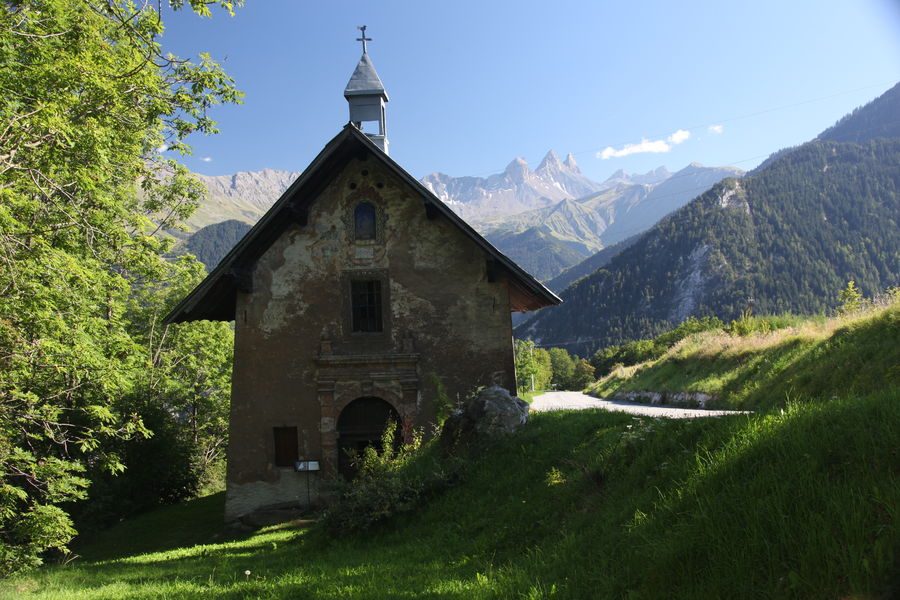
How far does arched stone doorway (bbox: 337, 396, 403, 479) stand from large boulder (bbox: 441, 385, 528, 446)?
3900mm

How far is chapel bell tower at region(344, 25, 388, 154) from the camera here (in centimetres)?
1894

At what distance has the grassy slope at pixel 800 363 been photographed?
10773 millimetres

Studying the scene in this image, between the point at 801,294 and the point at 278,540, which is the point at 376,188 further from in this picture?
the point at 801,294

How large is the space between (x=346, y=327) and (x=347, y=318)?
24 centimetres

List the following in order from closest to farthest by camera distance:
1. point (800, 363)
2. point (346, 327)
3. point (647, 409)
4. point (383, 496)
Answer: point (383, 496) < point (800, 363) < point (346, 327) < point (647, 409)

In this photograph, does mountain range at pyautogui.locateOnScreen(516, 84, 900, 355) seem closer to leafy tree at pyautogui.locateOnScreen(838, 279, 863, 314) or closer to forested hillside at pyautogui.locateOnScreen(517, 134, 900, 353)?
forested hillside at pyautogui.locateOnScreen(517, 134, 900, 353)

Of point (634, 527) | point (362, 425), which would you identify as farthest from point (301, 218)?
point (634, 527)

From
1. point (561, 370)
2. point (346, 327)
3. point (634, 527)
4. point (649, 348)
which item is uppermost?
point (346, 327)

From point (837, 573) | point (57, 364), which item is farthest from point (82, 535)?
point (837, 573)

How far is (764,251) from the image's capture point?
138 m

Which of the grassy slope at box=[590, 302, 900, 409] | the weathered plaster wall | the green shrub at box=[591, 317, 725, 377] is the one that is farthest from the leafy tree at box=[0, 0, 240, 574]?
the green shrub at box=[591, 317, 725, 377]

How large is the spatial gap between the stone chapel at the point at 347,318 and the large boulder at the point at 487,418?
10.6 feet

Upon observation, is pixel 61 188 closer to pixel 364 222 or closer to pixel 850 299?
pixel 364 222

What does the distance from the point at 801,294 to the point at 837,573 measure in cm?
13862
